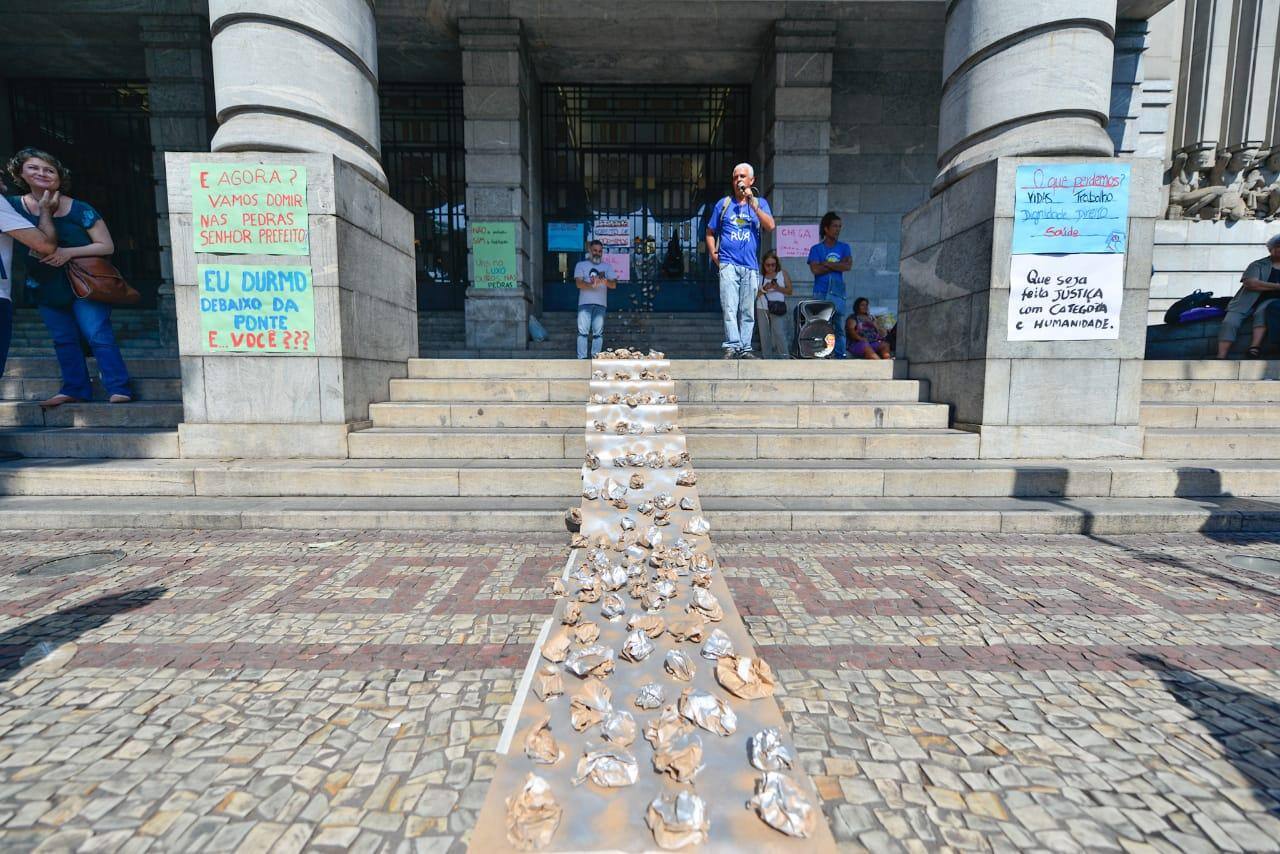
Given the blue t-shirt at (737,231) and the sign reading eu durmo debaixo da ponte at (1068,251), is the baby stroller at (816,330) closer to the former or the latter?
the blue t-shirt at (737,231)

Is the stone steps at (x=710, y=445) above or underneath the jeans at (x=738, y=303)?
underneath

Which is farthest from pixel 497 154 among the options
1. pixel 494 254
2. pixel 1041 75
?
pixel 1041 75

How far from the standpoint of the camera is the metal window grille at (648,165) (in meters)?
13.9

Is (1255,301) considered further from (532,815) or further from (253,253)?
(253,253)

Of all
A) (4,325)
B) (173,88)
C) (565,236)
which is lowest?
(4,325)

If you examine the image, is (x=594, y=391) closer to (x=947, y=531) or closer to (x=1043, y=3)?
(x=947, y=531)

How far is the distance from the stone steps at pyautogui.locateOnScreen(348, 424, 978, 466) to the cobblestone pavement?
1591 millimetres

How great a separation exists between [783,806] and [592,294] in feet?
25.5

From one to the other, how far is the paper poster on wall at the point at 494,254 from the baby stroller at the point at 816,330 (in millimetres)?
6136

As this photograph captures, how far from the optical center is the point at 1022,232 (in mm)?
5348

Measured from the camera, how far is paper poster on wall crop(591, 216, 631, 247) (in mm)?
14016

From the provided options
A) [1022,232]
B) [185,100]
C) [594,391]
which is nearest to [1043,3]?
[1022,232]

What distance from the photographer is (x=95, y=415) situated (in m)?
5.91

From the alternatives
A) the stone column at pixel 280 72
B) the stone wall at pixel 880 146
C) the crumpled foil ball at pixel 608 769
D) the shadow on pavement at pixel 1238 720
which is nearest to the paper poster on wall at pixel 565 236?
the stone wall at pixel 880 146
